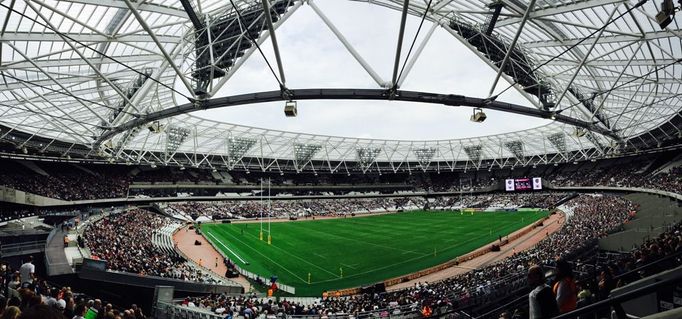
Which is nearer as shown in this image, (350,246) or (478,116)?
(478,116)

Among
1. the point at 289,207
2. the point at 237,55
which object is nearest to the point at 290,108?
the point at 237,55

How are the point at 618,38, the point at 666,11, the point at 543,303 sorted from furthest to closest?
the point at 618,38 → the point at 666,11 → the point at 543,303

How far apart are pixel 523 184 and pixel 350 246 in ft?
121

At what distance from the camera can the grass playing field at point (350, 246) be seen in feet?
95.6

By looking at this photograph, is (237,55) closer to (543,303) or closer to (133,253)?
(543,303)

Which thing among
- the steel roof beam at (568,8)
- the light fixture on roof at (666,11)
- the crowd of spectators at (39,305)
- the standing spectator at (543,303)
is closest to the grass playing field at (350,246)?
the crowd of spectators at (39,305)

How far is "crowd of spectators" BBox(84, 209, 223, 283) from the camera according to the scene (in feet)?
76.3

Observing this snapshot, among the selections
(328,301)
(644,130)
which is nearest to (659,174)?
(644,130)

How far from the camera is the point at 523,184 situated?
212 ft

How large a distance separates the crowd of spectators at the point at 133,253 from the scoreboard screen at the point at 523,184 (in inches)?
1994

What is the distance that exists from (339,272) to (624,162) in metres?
62.1

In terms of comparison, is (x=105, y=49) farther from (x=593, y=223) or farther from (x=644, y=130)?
(x=644, y=130)

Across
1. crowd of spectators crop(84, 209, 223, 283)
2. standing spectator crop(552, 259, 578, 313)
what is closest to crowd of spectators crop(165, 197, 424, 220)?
crowd of spectators crop(84, 209, 223, 283)

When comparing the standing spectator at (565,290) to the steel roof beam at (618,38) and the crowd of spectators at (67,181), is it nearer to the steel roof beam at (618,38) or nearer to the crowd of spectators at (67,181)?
A: the steel roof beam at (618,38)
